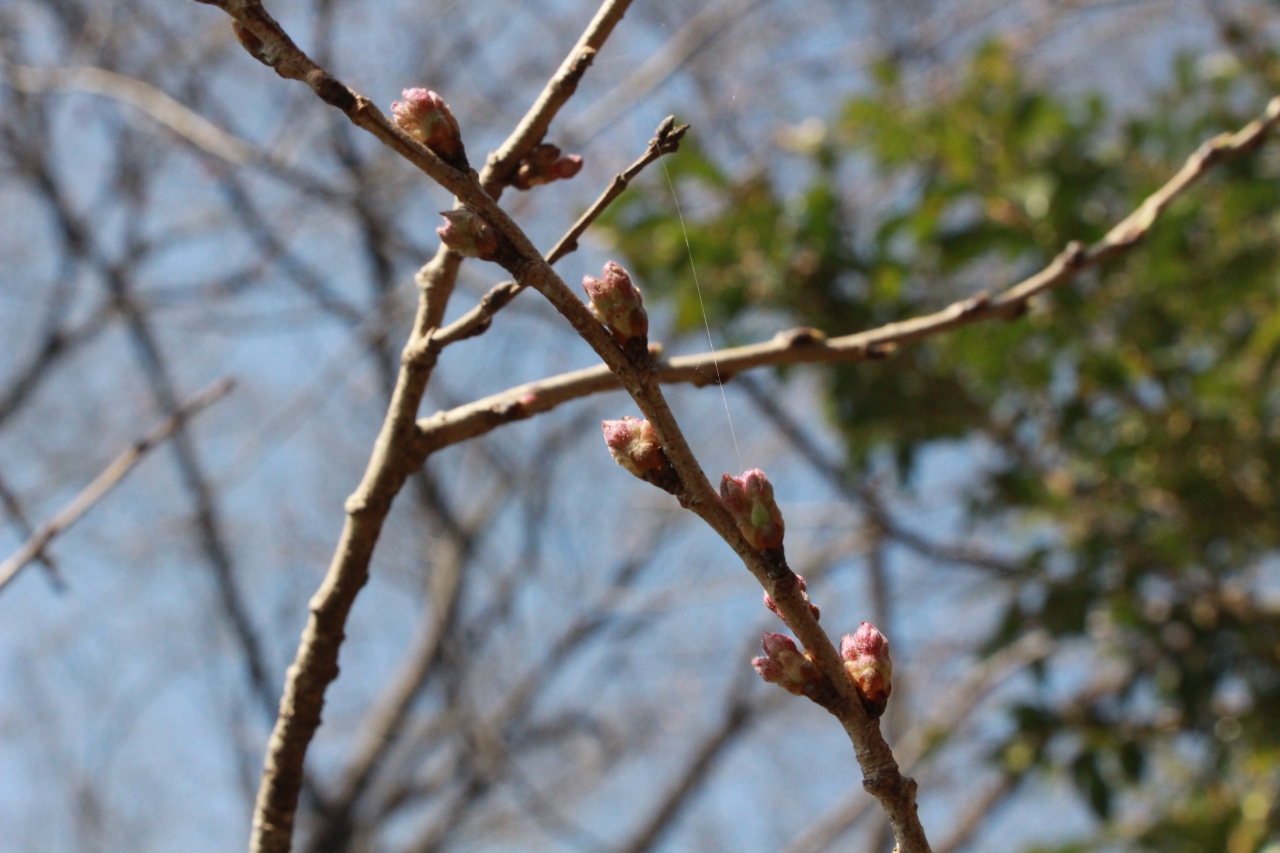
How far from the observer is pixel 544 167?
2.97ft

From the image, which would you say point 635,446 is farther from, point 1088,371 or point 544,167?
point 1088,371

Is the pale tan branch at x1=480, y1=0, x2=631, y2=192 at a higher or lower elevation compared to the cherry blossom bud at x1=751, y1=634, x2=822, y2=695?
higher

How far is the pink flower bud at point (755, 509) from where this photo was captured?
0.62 m

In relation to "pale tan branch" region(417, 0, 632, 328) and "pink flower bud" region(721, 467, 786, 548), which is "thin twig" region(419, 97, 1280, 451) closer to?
"pale tan branch" region(417, 0, 632, 328)

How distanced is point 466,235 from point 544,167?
262 millimetres

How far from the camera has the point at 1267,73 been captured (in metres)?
2.59

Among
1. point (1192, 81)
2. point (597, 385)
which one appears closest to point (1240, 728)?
point (1192, 81)

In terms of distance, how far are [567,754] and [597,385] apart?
6.44 metres

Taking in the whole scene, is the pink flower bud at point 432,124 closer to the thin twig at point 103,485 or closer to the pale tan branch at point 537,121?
the pale tan branch at point 537,121

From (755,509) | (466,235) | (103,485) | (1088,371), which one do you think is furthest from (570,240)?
(1088,371)

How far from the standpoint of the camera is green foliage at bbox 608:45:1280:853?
2.46 m

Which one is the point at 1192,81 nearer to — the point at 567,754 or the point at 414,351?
the point at 414,351

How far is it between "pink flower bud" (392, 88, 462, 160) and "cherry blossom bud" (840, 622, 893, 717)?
383 mm

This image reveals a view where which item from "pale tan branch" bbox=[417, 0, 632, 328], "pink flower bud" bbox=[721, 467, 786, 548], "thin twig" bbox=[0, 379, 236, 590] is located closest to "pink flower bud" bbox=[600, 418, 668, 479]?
"pink flower bud" bbox=[721, 467, 786, 548]
